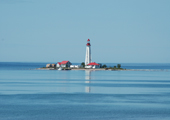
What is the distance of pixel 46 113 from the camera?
30.2 metres

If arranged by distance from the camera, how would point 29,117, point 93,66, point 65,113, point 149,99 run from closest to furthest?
point 29,117 → point 65,113 → point 149,99 → point 93,66

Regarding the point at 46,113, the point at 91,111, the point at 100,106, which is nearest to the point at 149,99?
the point at 100,106

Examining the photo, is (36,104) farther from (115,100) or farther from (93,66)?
(93,66)

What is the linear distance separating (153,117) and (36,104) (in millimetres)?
12450

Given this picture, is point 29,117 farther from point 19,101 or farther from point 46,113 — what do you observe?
point 19,101

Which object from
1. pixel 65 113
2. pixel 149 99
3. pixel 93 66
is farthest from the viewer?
pixel 93 66

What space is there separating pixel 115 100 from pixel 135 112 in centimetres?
798

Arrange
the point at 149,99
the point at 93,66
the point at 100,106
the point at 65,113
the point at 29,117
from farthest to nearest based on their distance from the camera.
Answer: the point at 93,66 → the point at 149,99 → the point at 100,106 → the point at 65,113 → the point at 29,117

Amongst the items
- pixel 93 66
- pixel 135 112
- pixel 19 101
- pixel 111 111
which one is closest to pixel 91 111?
pixel 111 111

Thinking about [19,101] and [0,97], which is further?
[0,97]

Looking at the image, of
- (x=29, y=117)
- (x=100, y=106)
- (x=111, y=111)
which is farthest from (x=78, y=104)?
(x=29, y=117)

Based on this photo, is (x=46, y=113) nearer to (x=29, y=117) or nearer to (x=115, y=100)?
(x=29, y=117)

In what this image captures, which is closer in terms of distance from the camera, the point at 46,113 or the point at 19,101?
the point at 46,113

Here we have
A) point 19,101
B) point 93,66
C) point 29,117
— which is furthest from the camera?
point 93,66
